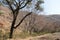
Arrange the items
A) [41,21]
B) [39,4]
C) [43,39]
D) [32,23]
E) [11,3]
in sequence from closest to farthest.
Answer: [43,39] → [11,3] → [39,4] → [32,23] → [41,21]

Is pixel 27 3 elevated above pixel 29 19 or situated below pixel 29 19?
above

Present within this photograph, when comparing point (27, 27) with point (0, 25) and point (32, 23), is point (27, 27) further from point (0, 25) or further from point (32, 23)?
point (0, 25)

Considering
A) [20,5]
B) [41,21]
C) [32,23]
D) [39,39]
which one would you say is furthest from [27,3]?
[41,21]

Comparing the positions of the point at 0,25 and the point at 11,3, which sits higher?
the point at 11,3

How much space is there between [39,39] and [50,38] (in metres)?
1.09

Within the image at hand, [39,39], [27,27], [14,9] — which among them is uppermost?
[14,9]

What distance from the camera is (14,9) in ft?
72.0

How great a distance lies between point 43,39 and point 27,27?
27.8m

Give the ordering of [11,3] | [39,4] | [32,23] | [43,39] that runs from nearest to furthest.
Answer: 1. [43,39]
2. [11,3]
3. [39,4]
4. [32,23]

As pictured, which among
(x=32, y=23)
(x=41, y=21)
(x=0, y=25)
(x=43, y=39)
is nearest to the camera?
(x=43, y=39)

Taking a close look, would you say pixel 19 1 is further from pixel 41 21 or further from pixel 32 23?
pixel 41 21

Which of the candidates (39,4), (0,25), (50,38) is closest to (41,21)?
(0,25)

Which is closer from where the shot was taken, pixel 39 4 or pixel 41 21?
pixel 39 4

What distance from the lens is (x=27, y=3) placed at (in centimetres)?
2223
